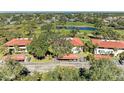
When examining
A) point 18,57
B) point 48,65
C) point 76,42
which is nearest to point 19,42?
point 18,57

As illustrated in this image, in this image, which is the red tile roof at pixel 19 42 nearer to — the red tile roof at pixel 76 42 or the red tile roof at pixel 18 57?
the red tile roof at pixel 18 57

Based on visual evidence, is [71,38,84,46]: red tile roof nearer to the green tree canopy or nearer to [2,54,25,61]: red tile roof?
the green tree canopy

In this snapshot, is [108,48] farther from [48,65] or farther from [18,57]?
[18,57]

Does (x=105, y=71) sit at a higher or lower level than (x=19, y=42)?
lower

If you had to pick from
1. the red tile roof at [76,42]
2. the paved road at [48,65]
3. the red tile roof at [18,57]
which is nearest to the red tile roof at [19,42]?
the red tile roof at [18,57]

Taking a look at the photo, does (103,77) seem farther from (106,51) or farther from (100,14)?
(100,14)

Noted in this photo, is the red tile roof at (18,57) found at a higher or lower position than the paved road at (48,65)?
higher

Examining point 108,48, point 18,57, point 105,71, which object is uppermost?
point 108,48

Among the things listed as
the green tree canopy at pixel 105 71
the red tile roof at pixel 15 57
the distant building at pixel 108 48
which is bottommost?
the green tree canopy at pixel 105 71
